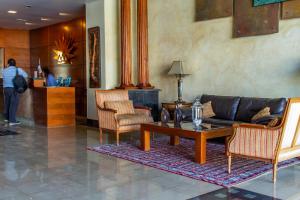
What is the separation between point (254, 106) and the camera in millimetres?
5621

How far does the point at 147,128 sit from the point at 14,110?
4535 mm

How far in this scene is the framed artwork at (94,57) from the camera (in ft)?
26.8

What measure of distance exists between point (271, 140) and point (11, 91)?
6.58m

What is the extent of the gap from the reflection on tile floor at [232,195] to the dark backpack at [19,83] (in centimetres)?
624

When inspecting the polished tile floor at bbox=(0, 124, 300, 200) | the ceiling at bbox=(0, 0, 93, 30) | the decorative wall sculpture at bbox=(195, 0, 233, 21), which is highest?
the ceiling at bbox=(0, 0, 93, 30)

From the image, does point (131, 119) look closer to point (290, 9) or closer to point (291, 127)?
point (291, 127)

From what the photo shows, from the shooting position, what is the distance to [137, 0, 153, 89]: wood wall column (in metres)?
7.83

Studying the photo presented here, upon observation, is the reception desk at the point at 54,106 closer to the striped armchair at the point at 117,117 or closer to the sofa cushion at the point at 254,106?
the striped armchair at the point at 117,117

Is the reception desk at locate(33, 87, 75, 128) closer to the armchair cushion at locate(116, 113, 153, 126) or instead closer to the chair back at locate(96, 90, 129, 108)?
the chair back at locate(96, 90, 129, 108)

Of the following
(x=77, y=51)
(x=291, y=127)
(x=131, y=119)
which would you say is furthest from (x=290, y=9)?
(x=77, y=51)

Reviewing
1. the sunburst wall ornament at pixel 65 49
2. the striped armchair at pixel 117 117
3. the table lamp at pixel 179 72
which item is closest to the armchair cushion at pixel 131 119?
the striped armchair at pixel 117 117

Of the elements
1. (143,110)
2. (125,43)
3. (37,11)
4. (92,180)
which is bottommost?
(92,180)

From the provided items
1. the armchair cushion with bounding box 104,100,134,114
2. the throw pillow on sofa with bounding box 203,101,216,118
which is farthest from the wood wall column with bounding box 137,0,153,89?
the throw pillow on sofa with bounding box 203,101,216,118

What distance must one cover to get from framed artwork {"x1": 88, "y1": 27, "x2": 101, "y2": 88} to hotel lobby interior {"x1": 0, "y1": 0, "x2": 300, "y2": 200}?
24mm
